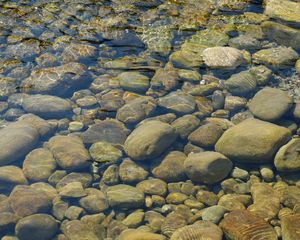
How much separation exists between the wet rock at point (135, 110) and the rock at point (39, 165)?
1.29m

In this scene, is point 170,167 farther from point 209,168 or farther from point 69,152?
point 69,152

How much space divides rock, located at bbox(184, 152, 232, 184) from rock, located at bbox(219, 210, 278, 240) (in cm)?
69

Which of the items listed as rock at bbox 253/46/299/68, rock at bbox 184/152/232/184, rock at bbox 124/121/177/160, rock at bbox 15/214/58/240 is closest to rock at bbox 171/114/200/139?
rock at bbox 124/121/177/160

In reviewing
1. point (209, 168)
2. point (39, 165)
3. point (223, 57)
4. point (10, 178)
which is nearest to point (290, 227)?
point (209, 168)

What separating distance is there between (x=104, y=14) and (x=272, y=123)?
15.1 ft

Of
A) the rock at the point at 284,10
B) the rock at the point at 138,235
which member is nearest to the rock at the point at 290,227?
the rock at the point at 138,235

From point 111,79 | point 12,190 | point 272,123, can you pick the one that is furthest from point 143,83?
point 12,190

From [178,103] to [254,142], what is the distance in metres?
1.57

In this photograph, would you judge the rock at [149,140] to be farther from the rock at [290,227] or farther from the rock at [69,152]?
the rock at [290,227]

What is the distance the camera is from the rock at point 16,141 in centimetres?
621

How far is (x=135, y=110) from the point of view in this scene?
6.77 m

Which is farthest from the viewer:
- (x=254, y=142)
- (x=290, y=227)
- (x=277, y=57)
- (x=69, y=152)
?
(x=277, y=57)

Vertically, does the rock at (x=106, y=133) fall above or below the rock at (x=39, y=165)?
above

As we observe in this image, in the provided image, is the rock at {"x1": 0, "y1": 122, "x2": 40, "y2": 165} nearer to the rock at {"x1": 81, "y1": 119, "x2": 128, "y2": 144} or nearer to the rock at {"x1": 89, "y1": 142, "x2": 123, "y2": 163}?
the rock at {"x1": 81, "y1": 119, "x2": 128, "y2": 144}
